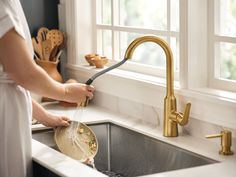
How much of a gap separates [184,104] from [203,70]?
150 millimetres

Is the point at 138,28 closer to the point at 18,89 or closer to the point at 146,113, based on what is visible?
the point at 146,113

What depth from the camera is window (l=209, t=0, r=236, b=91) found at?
7.66 ft

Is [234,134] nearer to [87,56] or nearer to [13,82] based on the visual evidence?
[13,82]

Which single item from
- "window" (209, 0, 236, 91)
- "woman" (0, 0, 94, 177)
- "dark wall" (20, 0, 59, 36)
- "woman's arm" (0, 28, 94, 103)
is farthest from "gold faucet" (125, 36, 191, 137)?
"dark wall" (20, 0, 59, 36)

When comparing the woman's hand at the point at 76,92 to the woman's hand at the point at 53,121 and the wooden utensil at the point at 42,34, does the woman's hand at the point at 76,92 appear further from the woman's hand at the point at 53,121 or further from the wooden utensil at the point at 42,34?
the wooden utensil at the point at 42,34

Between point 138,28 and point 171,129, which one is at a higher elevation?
point 138,28

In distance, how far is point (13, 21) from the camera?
1989mm

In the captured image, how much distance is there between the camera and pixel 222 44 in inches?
93.4

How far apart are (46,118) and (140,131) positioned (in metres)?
0.37

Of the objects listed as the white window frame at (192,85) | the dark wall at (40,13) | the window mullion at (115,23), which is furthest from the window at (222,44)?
the dark wall at (40,13)

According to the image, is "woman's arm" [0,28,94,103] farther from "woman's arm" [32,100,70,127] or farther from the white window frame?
the white window frame

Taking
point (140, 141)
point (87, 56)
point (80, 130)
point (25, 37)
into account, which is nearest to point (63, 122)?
point (80, 130)

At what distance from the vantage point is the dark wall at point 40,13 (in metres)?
3.21

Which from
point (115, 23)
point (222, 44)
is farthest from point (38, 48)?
point (222, 44)
